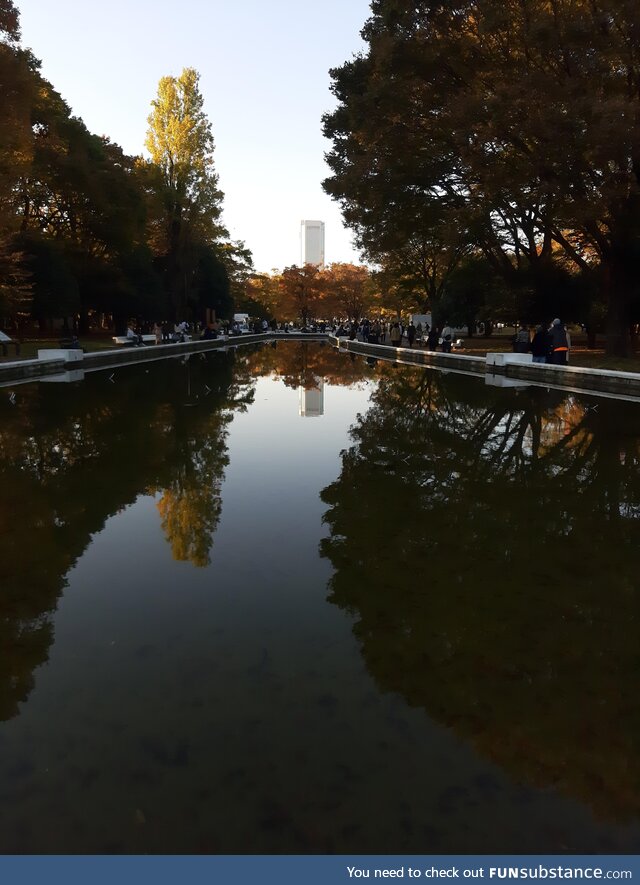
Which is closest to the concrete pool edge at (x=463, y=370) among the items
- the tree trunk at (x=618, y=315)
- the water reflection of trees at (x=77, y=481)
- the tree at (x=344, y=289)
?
the tree trunk at (x=618, y=315)

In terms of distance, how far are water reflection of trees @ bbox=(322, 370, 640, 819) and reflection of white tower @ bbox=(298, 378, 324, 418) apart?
4.66 m

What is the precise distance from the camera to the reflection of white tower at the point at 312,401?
46.3 feet

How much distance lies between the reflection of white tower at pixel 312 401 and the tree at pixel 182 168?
34874 mm

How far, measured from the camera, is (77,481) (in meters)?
7.61

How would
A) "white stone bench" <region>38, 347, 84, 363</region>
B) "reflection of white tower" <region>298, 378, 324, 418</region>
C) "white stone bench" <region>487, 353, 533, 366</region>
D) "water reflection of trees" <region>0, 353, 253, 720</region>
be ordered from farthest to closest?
1. "white stone bench" <region>38, 347, 84, 363</region>
2. "white stone bench" <region>487, 353, 533, 366</region>
3. "reflection of white tower" <region>298, 378, 324, 418</region>
4. "water reflection of trees" <region>0, 353, 253, 720</region>

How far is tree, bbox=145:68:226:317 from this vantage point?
163 feet

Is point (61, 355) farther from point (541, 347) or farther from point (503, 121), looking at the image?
point (541, 347)

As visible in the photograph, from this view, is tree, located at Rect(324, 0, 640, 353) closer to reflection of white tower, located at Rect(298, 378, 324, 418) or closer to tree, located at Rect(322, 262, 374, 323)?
reflection of white tower, located at Rect(298, 378, 324, 418)

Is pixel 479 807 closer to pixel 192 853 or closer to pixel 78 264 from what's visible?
pixel 192 853

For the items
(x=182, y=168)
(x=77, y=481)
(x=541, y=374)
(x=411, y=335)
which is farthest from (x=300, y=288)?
(x=77, y=481)

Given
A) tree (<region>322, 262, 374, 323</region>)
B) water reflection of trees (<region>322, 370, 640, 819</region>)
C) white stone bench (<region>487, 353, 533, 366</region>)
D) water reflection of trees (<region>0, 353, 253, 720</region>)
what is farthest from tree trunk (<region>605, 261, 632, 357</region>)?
tree (<region>322, 262, 374, 323</region>)

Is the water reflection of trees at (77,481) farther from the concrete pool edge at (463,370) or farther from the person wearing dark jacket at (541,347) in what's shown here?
the person wearing dark jacket at (541,347)

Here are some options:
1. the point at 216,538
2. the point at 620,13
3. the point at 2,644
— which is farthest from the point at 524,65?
the point at 2,644

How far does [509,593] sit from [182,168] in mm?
51077
